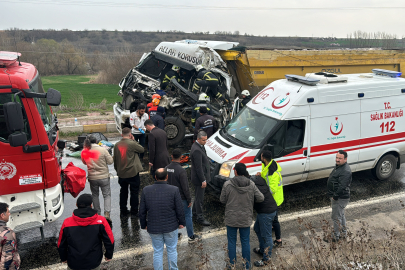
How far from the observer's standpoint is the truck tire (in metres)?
10.4

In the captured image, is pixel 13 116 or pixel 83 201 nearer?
pixel 83 201

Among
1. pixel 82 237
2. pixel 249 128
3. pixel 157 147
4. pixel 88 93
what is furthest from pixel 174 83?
pixel 88 93

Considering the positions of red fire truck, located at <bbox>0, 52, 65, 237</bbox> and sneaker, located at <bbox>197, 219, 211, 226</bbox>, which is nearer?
red fire truck, located at <bbox>0, 52, 65, 237</bbox>

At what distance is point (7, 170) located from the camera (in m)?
4.75

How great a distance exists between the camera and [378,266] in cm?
404

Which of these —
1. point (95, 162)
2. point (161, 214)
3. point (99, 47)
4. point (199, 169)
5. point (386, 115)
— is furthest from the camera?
point (99, 47)

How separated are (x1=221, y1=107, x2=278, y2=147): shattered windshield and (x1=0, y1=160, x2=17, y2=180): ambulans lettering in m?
3.83

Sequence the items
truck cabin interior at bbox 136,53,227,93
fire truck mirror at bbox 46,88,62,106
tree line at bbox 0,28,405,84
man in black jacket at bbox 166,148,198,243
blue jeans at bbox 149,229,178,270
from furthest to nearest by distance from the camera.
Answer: tree line at bbox 0,28,405,84
truck cabin interior at bbox 136,53,227,93
fire truck mirror at bbox 46,88,62,106
man in black jacket at bbox 166,148,198,243
blue jeans at bbox 149,229,178,270

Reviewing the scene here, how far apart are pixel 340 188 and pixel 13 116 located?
14.8ft

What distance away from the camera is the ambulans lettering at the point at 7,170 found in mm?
4714

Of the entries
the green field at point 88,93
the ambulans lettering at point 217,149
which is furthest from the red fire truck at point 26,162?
the green field at point 88,93

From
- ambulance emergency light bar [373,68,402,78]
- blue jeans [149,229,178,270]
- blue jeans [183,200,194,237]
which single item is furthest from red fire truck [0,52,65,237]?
ambulance emergency light bar [373,68,402,78]

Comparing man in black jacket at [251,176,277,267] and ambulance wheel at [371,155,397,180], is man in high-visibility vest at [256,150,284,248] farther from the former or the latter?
ambulance wheel at [371,155,397,180]

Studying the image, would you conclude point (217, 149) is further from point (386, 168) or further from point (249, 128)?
point (386, 168)
